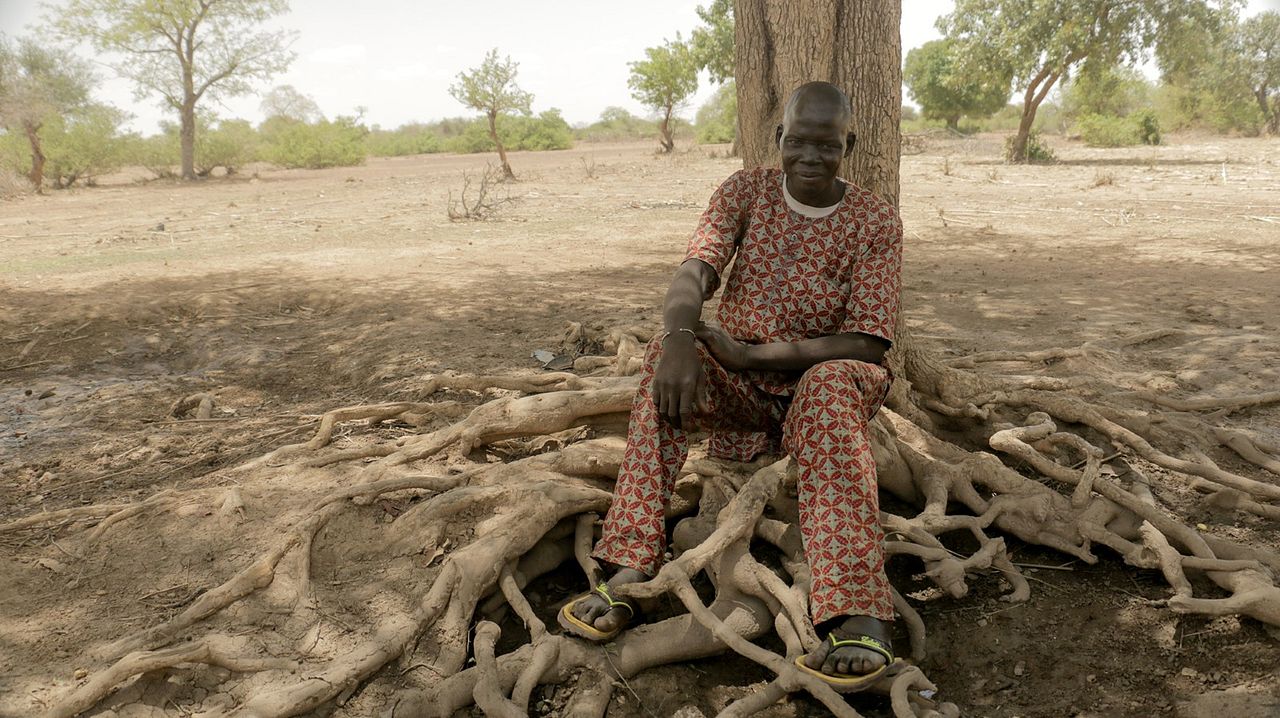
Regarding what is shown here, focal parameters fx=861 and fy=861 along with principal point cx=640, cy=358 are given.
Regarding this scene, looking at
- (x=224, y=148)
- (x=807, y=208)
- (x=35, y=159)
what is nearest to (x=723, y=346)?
(x=807, y=208)

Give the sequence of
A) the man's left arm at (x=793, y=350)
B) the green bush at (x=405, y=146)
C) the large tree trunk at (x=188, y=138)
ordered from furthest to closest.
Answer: the green bush at (x=405, y=146), the large tree trunk at (x=188, y=138), the man's left arm at (x=793, y=350)

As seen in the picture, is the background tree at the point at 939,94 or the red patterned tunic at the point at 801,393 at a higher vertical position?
the background tree at the point at 939,94

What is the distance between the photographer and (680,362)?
2691 mm

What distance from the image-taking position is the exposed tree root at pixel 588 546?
2496mm

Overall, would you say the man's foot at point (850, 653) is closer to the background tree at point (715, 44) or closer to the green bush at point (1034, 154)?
the green bush at point (1034, 154)

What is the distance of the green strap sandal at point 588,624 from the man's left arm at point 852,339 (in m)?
0.84

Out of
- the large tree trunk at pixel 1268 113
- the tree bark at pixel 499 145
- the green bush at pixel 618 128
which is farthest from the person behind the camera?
the green bush at pixel 618 128

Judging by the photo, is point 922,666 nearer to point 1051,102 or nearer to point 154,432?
point 154,432

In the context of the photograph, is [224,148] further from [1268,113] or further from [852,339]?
[1268,113]

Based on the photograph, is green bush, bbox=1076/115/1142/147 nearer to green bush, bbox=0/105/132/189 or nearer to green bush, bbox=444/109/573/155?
green bush, bbox=444/109/573/155

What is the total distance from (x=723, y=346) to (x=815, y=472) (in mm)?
507

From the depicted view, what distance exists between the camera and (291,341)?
6.11m

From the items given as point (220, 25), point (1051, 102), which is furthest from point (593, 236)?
point (1051, 102)

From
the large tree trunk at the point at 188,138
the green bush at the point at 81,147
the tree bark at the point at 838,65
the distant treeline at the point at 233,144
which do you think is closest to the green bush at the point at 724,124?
the distant treeline at the point at 233,144
